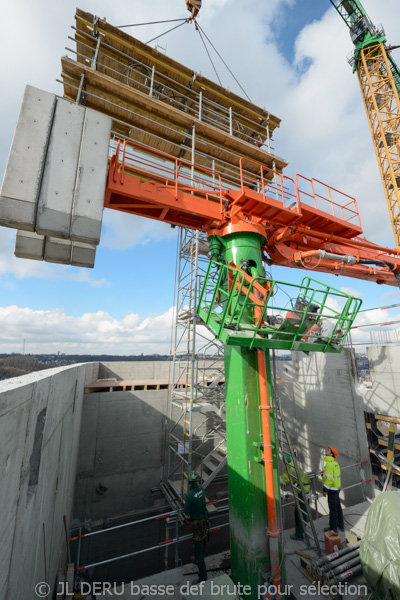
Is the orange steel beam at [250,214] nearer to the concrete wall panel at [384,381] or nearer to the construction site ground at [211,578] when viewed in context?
the concrete wall panel at [384,381]

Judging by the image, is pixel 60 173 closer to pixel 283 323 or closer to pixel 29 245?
pixel 29 245

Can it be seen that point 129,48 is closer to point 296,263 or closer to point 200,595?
point 296,263

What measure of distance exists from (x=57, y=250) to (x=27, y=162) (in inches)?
59.5

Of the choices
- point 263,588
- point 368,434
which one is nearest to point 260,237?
point 263,588

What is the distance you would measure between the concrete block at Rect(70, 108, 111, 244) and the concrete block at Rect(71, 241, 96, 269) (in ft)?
3.02

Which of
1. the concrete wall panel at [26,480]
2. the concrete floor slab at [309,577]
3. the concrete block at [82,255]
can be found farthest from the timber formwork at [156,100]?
the concrete floor slab at [309,577]

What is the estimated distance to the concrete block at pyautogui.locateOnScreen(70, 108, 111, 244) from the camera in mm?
4055

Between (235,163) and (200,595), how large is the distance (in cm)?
1129

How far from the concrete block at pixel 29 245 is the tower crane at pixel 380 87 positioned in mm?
22058

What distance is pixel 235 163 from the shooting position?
10.1 metres

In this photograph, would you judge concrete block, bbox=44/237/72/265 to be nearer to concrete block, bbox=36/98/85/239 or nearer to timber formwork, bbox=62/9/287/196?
concrete block, bbox=36/98/85/239

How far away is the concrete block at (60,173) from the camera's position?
3.91 metres

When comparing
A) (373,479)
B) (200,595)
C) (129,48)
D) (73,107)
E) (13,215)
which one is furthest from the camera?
(373,479)

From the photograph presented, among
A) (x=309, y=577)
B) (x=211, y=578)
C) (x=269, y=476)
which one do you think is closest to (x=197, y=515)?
(x=211, y=578)
